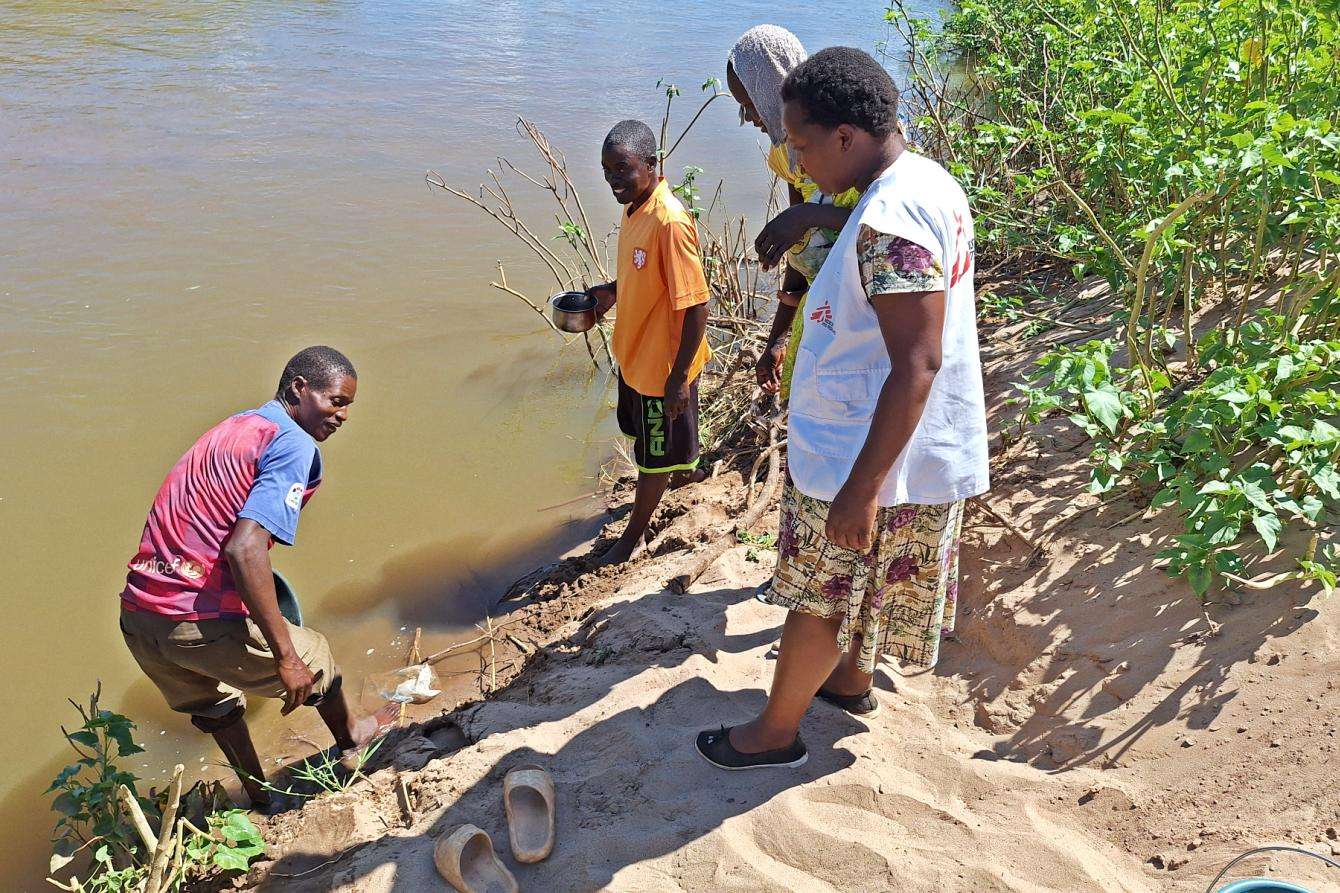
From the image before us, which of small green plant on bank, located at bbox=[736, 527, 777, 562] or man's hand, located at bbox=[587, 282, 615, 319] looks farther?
man's hand, located at bbox=[587, 282, 615, 319]

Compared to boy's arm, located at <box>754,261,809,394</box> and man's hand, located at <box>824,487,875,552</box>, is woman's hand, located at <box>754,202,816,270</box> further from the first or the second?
man's hand, located at <box>824,487,875,552</box>

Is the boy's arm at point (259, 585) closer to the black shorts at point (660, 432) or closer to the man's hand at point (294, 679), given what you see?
the man's hand at point (294, 679)

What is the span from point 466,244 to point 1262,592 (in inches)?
245

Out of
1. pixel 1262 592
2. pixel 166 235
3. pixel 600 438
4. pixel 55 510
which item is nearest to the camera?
pixel 1262 592

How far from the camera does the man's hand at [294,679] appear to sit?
2635 mm

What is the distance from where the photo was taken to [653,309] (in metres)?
3.48

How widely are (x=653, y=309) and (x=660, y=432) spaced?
0.51 m

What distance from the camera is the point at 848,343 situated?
1.98 meters

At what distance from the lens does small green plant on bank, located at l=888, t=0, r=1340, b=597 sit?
7.95 ft

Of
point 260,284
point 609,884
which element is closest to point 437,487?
point 260,284

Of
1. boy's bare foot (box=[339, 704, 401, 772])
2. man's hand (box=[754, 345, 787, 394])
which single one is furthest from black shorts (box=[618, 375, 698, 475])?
boy's bare foot (box=[339, 704, 401, 772])

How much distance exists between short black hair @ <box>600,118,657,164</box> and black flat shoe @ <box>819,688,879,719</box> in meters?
1.89

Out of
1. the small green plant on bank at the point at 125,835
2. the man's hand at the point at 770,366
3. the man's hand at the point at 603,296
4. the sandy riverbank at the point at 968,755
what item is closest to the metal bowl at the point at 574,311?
the man's hand at the point at 603,296

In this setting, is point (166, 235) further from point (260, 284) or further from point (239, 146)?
point (239, 146)
